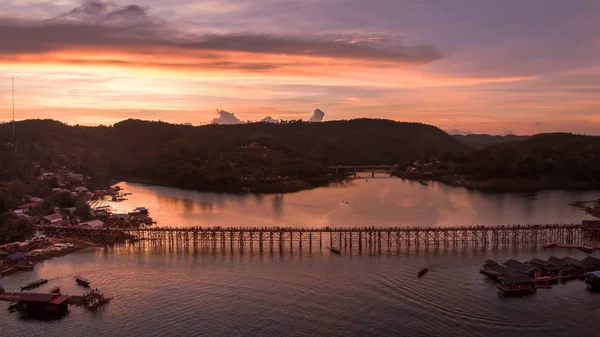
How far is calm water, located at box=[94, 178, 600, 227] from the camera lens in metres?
40.6

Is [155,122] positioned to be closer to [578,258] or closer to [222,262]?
[222,262]

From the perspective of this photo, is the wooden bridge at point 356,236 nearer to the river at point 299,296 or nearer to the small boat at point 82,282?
the river at point 299,296

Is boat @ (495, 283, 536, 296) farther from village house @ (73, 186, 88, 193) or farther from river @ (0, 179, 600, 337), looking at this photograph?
village house @ (73, 186, 88, 193)

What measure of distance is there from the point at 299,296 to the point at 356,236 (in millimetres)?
11376

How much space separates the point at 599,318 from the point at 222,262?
18414mm

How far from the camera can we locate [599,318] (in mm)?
20938

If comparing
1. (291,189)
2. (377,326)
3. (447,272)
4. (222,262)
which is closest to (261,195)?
(291,189)

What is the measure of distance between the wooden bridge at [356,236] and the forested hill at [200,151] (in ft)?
98.1

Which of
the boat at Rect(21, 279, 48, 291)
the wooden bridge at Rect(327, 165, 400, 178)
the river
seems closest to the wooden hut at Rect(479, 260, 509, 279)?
the river

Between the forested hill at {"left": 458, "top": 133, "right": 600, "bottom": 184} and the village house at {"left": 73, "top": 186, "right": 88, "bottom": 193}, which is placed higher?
the forested hill at {"left": 458, "top": 133, "right": 600, "bottom": 184}

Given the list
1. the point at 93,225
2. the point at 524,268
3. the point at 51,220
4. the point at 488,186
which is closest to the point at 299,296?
the point at 524,268

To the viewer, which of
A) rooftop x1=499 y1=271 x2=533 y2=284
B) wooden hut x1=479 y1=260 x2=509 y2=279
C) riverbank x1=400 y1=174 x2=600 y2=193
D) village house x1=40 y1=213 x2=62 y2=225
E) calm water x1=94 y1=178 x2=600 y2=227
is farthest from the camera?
riverbank x1=400 y1=174 x2=600 y2=193

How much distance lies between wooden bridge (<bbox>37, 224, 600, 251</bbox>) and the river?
1.28 metres

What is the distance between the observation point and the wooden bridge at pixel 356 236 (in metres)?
32.1
